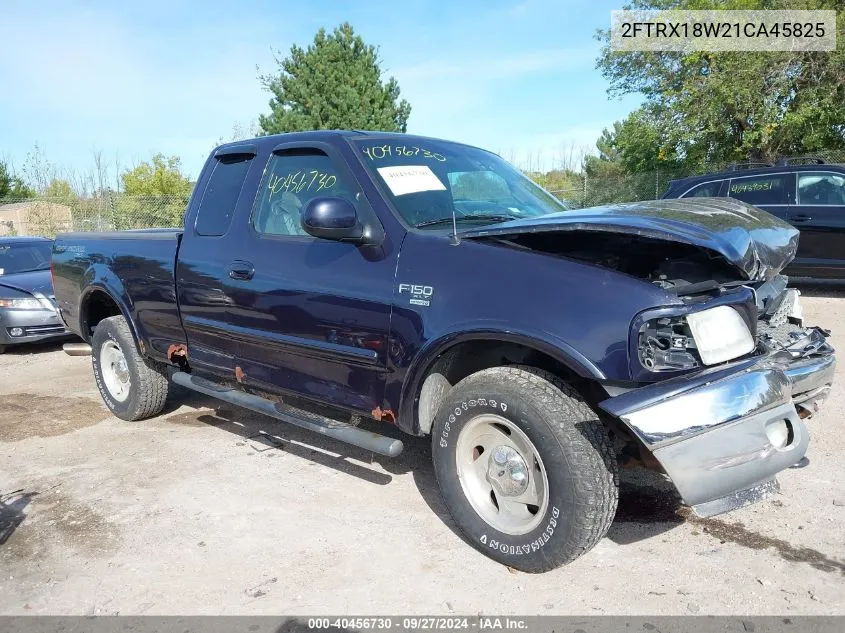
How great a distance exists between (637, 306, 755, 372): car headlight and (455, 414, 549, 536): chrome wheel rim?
0.62 m

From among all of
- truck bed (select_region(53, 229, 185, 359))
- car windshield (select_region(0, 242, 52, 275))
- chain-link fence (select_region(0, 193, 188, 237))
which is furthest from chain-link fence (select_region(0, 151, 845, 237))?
truck bed (select_region(53, 229, 185, 359))

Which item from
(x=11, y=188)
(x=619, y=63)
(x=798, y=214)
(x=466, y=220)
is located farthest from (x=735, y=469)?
(x=11, y=188)

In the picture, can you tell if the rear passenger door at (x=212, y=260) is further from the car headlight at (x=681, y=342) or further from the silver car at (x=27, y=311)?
the silver car at (x=27, y=311)

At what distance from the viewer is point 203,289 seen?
4.24 metres

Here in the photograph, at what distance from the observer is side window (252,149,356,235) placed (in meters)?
3.77

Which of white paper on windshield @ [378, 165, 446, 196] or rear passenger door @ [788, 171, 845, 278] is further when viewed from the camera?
rear passenger door @ [788, 171, 845, 278]

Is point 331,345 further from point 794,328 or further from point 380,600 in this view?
point 794,328

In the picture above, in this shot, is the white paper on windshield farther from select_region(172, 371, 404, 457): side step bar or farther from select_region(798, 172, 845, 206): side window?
select_region(798, 172, 845, 206): side window

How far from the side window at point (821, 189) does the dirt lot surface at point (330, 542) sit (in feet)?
18.0

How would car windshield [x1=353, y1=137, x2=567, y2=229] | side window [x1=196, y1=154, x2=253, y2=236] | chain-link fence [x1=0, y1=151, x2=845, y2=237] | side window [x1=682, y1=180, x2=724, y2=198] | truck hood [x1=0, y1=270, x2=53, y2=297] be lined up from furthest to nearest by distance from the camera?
1. chain-link fence [x1=0, y1=151, x2=845, y2=237]
2. side window [x1=682, y1=180, x2=724, y2=198]
3. truck hood [x1=0, y1=270, x2=53, y2=297]
4. side window [x1=196, y1=154, x2=253, y2=236]
5. car windshield [x1=353, y1=137, x2=567, y2=229]

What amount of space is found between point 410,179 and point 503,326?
3.89 ft

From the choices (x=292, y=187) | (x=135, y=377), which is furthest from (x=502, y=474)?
(x=135, y=377)

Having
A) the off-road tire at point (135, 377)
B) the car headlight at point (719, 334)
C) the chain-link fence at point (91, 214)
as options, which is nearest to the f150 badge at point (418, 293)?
the car headlight at point (719, 334)

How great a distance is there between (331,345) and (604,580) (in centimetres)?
168
